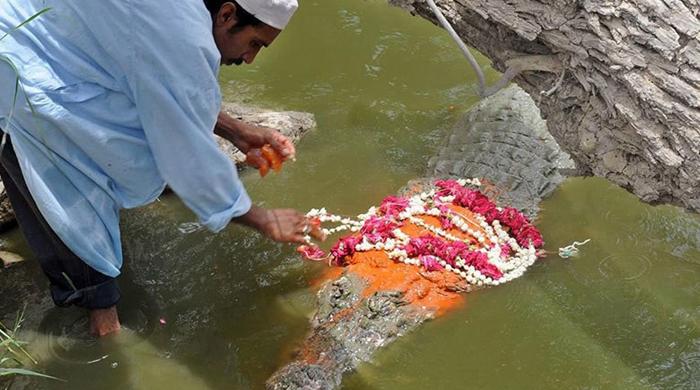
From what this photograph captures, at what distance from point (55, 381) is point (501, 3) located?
2837mm

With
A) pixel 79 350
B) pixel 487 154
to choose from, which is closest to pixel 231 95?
pixel 487 154

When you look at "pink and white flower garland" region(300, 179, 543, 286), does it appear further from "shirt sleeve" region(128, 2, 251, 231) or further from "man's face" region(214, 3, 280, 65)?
"man's face" region(214, 3, 280, 65)

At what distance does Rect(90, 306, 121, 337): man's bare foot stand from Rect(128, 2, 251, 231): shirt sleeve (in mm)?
1136

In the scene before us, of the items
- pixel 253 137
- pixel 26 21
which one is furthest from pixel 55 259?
pixel 26 21

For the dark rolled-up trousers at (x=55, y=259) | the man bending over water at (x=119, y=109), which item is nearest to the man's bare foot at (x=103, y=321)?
the dark rolled-up trousers at (x=55, y=259)

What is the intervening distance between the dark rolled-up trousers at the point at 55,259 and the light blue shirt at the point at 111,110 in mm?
248

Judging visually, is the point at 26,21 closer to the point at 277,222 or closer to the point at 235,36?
the point at 235,36

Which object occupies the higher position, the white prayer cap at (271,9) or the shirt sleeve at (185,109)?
the white prayer cap at (271,9)

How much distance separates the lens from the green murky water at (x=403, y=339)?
11.8 feet

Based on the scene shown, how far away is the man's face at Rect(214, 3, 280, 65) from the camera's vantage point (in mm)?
2598

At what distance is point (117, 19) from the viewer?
7.83 feet

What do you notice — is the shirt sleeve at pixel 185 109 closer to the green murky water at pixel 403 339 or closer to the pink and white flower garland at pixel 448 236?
the green murky water at pixel 403 339

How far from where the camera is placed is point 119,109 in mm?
2715

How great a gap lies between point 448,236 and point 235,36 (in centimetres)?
196
